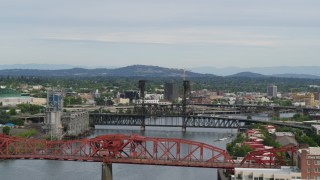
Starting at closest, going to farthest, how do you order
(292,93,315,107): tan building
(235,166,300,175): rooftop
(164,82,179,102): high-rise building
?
1. (235,166,300,175): rooftop
2. (292,93,315,107): tan building
3. (164,82,179,102): high-rise building

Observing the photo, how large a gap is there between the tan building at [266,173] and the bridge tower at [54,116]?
3065 cm

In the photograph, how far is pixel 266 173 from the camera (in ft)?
96.6

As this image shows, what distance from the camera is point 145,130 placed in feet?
232

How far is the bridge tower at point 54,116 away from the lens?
60.2 m

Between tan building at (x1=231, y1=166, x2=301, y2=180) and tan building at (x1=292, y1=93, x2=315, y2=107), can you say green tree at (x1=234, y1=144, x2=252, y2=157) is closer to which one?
tan building at (x1=231, y1=166, x2=301, y2=180)

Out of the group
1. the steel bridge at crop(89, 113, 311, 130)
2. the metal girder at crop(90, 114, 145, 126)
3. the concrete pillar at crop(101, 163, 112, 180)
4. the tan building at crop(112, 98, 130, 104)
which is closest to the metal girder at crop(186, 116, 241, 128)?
the steel bridge at crop(89, 113, 311, 130)

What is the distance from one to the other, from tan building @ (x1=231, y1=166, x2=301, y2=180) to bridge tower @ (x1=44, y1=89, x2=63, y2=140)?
30.7m

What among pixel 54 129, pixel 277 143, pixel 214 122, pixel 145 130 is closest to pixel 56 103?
pixel 54 129

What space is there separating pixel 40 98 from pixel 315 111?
3737 centimetres

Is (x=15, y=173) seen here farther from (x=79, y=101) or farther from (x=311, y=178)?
(x=79, y=101)

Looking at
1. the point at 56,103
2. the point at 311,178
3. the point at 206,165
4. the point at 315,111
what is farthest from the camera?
the point at 315,111

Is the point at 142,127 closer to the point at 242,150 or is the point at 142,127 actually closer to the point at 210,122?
the point at 210,122

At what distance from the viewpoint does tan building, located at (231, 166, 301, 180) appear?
2892 centimetres

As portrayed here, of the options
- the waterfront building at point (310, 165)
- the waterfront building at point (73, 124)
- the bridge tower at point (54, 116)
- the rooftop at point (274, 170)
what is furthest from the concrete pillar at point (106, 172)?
the waterfront building at point (73, 124)
